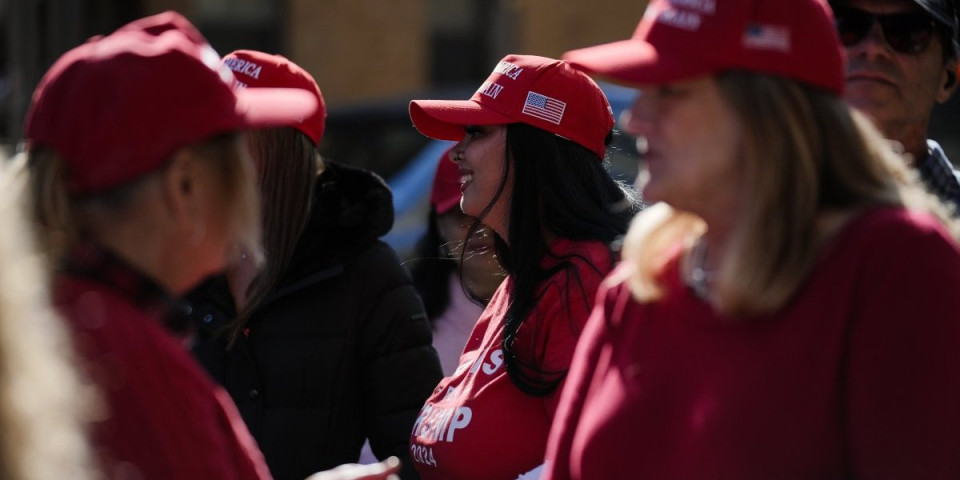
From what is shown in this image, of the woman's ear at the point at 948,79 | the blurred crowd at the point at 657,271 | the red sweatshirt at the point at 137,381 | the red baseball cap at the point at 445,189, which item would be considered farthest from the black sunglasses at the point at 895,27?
the red baseball cap at the point at 445,189

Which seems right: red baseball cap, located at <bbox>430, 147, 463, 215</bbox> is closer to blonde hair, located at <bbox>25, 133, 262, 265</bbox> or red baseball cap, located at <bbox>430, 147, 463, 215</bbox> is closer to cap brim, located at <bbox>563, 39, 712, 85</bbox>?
cap brim, located at <bbox>563, 39, 712, 85</bbox>

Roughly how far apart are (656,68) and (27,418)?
1.20 metres

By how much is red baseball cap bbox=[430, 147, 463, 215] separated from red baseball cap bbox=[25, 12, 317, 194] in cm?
310

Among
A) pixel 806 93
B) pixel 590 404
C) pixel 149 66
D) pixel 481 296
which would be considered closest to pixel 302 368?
pixel 481 296

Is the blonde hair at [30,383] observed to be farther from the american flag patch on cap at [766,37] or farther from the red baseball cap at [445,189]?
the red baseball cap at [445,189]

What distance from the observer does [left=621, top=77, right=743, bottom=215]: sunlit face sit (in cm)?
221

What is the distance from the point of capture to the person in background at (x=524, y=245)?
312 cm

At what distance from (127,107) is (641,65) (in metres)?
0.87

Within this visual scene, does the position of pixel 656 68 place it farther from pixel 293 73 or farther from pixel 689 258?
pixel 293 73

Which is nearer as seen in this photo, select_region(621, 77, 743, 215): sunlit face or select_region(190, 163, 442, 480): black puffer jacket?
select_region(621, 77, 743, 215): sunlit face

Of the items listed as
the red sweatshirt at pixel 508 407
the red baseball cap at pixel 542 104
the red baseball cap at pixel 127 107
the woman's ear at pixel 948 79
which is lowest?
the red sweatshirt at pixel 508 407

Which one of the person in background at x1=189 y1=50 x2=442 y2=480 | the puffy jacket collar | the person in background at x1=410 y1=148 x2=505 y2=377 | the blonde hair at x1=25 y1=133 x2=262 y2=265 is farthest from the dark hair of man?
the blonde hair at x1=25 y1=133 x2=262 y2=265

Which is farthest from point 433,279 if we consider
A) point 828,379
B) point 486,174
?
point 828,379

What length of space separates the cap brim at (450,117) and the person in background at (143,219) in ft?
4.40
